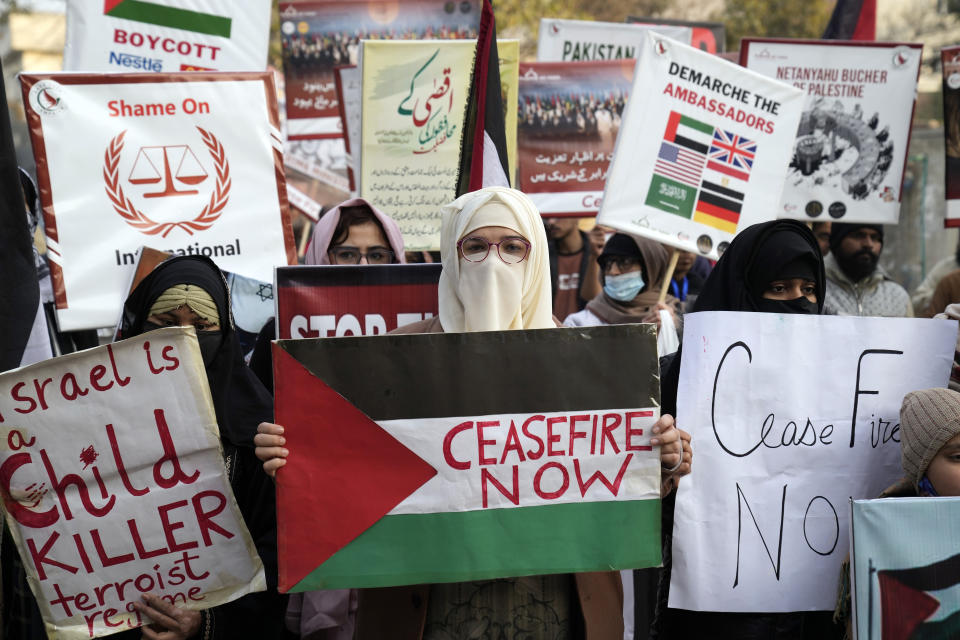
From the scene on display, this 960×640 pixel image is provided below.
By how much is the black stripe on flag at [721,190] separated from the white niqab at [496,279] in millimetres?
2269

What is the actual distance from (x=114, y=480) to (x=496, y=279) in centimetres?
108

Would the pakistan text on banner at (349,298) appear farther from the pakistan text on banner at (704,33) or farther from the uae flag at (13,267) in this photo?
the pakistan text on banner at (704,33)

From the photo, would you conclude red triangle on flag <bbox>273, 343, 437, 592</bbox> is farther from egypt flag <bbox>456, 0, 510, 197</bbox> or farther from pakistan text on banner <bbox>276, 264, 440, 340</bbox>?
egypt flag <bbox>456, 0, 510, 197</bbox>

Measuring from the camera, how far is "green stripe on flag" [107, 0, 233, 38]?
543cm

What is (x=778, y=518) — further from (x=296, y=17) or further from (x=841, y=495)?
(x=296, y=17)

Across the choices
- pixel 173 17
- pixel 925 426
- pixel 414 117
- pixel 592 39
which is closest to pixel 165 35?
pixel 173 17

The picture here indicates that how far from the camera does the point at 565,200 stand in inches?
255

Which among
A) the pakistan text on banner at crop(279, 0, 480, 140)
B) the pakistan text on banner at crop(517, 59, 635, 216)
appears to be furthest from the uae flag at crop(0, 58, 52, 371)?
the pakistan text on banner at crop(279, 0, 480, 140)

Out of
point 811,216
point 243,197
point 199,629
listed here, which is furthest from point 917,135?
point 199,629

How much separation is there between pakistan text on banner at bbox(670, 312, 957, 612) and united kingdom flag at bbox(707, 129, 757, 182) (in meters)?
1.93

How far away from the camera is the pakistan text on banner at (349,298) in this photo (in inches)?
134

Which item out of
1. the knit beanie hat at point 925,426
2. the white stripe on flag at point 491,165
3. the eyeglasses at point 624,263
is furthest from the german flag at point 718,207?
the knit beanie hat at point 925,426

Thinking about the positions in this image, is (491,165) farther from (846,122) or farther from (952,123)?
(846,122)

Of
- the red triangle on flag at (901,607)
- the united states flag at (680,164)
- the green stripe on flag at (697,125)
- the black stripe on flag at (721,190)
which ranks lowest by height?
the red triangle on flag at (901,607)
